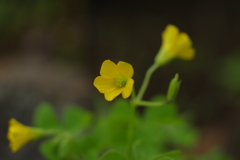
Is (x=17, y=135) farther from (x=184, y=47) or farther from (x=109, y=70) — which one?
(x=184, y=47)

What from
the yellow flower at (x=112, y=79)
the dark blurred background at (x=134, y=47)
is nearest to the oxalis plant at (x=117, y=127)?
the yellow flower at (x=112, y=79)

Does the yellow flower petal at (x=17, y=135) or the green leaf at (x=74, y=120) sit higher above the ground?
the yellow flower petal at (x=17, y=135)

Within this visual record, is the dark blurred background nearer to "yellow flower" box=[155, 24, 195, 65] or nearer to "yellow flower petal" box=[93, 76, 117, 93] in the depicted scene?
"yellow flower" box=[155, 24, 195, 65]

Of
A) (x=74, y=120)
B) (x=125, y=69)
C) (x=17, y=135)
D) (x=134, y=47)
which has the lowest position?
(x=134, y=47)

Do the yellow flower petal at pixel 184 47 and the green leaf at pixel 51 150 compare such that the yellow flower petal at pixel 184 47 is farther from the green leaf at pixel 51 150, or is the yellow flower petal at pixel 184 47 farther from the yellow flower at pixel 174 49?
the green leaf at pixel 51 150

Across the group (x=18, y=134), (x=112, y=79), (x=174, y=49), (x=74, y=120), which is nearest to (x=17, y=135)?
(x=18, y=134)

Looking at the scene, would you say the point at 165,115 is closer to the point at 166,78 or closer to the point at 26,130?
the point at 26,130
